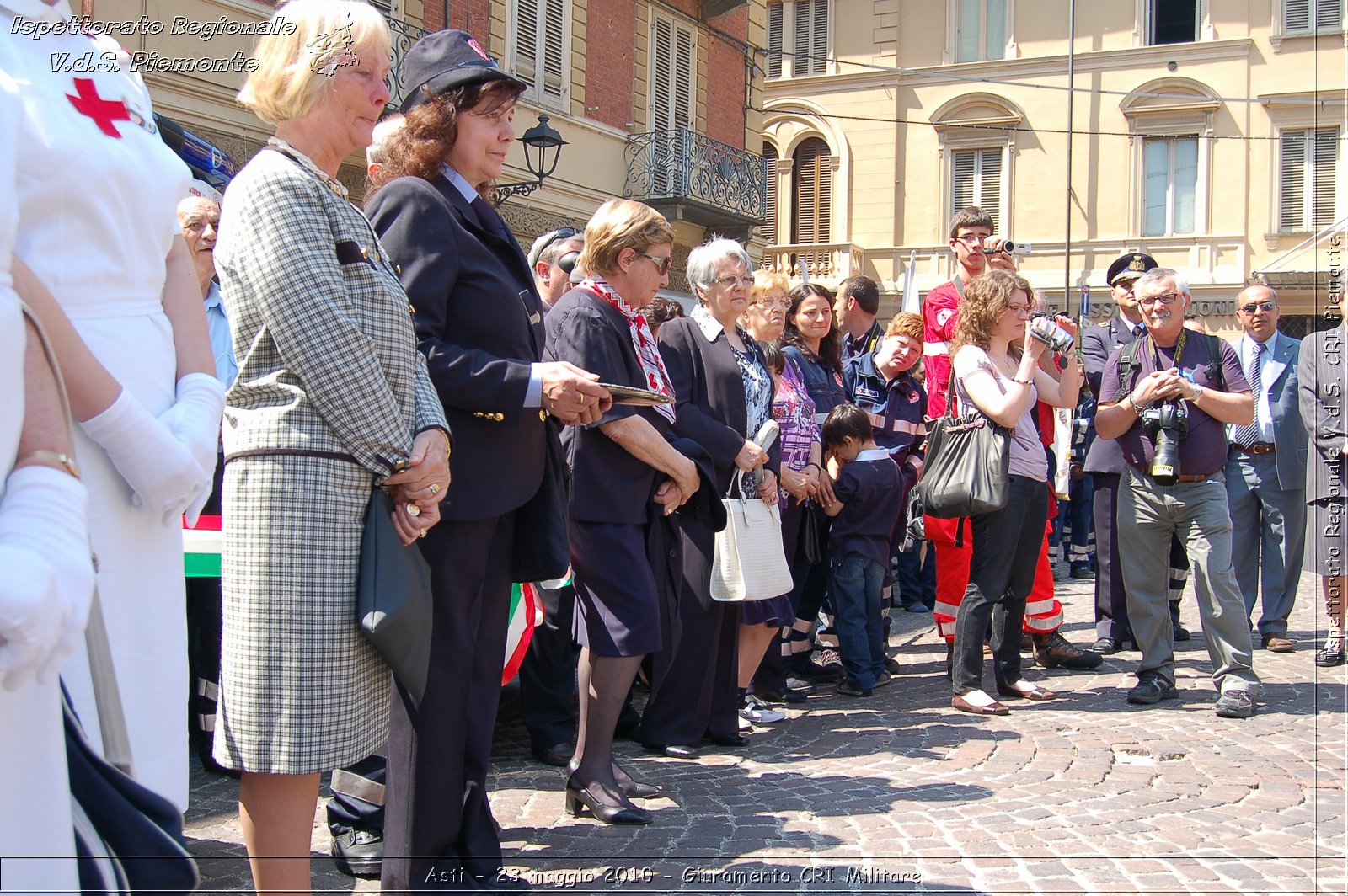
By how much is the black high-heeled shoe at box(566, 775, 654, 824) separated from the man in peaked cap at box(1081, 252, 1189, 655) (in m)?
4.35

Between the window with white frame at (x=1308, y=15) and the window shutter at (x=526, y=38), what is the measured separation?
20220 mm

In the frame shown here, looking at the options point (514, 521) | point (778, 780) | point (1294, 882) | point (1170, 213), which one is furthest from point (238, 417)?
point (1170, 213)

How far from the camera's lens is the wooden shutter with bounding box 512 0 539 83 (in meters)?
17.0

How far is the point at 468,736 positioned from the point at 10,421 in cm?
181

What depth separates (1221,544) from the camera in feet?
19.2

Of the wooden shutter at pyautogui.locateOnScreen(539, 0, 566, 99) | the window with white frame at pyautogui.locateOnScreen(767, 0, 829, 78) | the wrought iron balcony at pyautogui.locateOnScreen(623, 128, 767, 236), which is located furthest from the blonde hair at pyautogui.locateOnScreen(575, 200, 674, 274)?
the window with white frame at pyautogui.locateOnScreen(767, 0, 829, 78)

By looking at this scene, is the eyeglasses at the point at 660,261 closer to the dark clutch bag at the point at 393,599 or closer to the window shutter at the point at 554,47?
the dark clutch bag at the point at 393,599

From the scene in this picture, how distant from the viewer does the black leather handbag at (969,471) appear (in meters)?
5.79

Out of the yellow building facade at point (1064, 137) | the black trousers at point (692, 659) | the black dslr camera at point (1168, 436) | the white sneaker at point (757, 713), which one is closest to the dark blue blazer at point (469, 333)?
the black trousers at point (692, 659)

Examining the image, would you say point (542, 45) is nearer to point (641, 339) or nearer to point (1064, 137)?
point (641, 339)

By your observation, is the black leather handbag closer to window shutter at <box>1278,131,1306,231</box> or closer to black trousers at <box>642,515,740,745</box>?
black trousers at <box>642,515,740,745</box>

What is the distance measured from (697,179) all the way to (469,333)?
59.0ft

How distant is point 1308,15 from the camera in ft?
93.4

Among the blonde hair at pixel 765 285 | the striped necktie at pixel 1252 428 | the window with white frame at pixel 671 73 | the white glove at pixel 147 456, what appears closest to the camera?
the white glove at pixel 147 456
